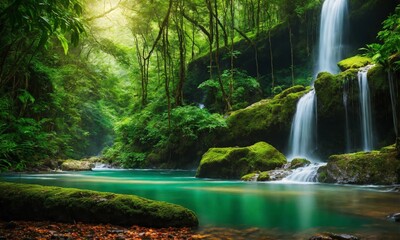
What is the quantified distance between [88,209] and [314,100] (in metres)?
15.4

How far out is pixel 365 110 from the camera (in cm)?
1673

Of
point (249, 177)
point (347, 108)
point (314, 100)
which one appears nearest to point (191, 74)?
point (314, 100)

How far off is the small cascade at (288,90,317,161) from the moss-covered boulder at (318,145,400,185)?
5796mm

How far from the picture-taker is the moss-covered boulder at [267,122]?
63.2 feet

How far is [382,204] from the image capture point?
23.7 feet

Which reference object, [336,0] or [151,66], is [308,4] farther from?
[151,66]

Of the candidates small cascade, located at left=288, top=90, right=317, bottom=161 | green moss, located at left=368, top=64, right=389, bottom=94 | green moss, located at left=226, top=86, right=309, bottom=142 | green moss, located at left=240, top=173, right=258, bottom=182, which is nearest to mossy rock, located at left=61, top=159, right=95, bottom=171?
green moss, located at left=226, top=86, right=309, bottom=142

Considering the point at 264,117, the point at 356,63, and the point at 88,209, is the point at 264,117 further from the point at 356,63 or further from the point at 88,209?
the point at 88,209

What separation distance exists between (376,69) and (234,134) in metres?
8.14

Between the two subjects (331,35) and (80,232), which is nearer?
(80,232)

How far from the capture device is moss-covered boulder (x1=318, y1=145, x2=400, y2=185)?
1127cm

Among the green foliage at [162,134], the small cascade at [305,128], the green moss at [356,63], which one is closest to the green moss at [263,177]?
the small cascade at [305,128]

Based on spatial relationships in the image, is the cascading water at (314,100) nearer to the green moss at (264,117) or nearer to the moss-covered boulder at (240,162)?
the green moss at (264,117)

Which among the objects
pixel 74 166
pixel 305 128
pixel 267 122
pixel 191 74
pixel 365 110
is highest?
pixel 191 74
